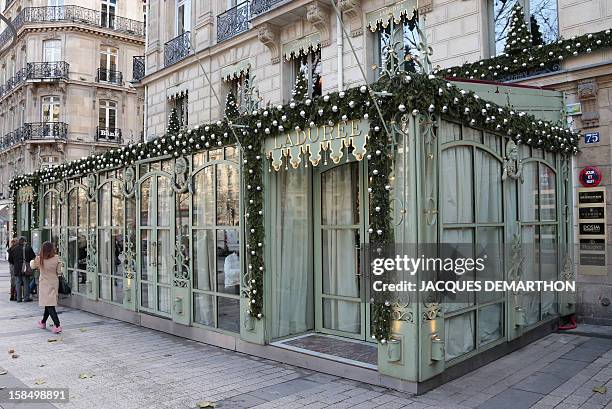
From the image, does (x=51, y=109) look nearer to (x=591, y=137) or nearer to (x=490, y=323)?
(x=591, y=137)

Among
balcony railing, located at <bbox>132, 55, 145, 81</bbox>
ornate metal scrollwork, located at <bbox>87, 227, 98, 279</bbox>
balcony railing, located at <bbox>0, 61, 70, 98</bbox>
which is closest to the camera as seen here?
ornate metal scrollwork, located at <bbox>87, 227, 98, 279</bbox>

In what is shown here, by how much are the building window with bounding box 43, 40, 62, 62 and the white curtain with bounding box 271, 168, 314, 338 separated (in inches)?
1216

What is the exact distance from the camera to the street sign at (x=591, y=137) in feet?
28.9

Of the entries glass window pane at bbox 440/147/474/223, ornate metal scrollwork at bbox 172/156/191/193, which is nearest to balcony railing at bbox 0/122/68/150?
ornate metal scrollwork at bbox 172/156/191/193

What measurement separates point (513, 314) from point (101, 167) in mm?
8523

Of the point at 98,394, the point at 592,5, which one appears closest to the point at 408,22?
the point at 592,5

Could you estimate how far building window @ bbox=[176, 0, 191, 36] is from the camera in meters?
17.9

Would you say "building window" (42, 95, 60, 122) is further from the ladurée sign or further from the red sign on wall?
the red sign on wall

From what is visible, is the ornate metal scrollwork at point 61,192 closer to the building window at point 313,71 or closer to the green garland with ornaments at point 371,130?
the green garland with ornaments at point 371,130

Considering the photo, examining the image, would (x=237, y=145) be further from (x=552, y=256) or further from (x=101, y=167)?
(x=552, y=256)

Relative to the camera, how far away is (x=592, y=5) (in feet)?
29.2

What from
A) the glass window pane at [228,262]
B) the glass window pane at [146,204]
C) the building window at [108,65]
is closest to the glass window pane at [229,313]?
the glass window pane at [228,262]

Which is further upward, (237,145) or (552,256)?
(237,145)

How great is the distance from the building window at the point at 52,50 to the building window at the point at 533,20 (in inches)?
1197
